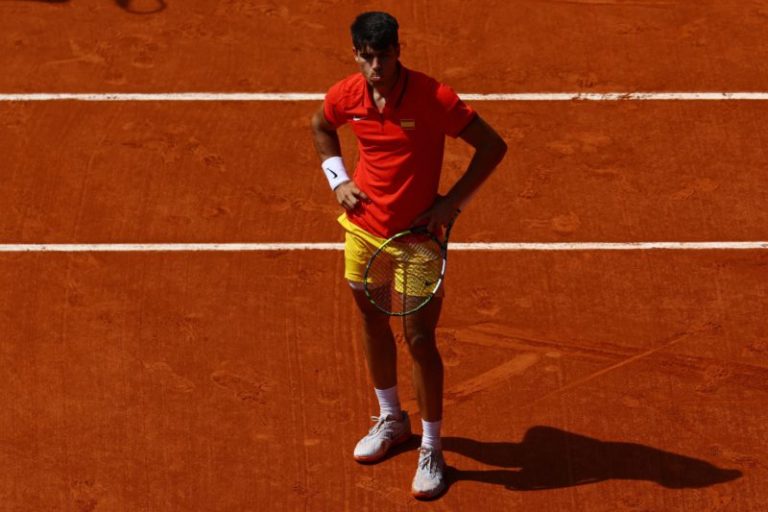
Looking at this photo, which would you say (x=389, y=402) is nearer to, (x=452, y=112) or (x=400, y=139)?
(x=400, y=139)

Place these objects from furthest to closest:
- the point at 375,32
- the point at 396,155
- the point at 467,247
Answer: the point at 467,247
the point at 396,155
the point at 375,32

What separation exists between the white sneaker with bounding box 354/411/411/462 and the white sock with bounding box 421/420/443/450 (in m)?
0.30

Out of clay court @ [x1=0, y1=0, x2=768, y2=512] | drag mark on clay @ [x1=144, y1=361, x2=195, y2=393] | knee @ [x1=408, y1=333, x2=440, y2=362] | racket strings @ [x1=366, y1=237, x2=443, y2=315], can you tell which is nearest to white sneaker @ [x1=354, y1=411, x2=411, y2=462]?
clay court @ [x1=0, y1=0, x2=768, y2=512]

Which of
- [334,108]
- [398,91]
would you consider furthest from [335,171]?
[398,91]

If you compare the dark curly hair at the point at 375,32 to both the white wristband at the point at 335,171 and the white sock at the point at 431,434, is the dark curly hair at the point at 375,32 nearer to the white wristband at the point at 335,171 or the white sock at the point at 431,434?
the white wristband at the point at 335,171

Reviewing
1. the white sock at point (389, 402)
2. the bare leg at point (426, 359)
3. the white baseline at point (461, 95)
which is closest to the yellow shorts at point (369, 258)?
the bare leg at point (426, 359)

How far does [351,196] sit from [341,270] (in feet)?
7.49

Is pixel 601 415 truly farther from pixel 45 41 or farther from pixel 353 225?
pixel 45 41

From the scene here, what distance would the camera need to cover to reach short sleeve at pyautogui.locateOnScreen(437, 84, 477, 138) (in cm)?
775

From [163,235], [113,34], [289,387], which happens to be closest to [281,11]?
[113,34]

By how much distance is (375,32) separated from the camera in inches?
295

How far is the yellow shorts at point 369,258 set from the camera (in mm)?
8023

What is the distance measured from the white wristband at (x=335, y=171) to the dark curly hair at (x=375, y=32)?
0.82 m

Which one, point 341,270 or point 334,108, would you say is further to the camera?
point 341,270
